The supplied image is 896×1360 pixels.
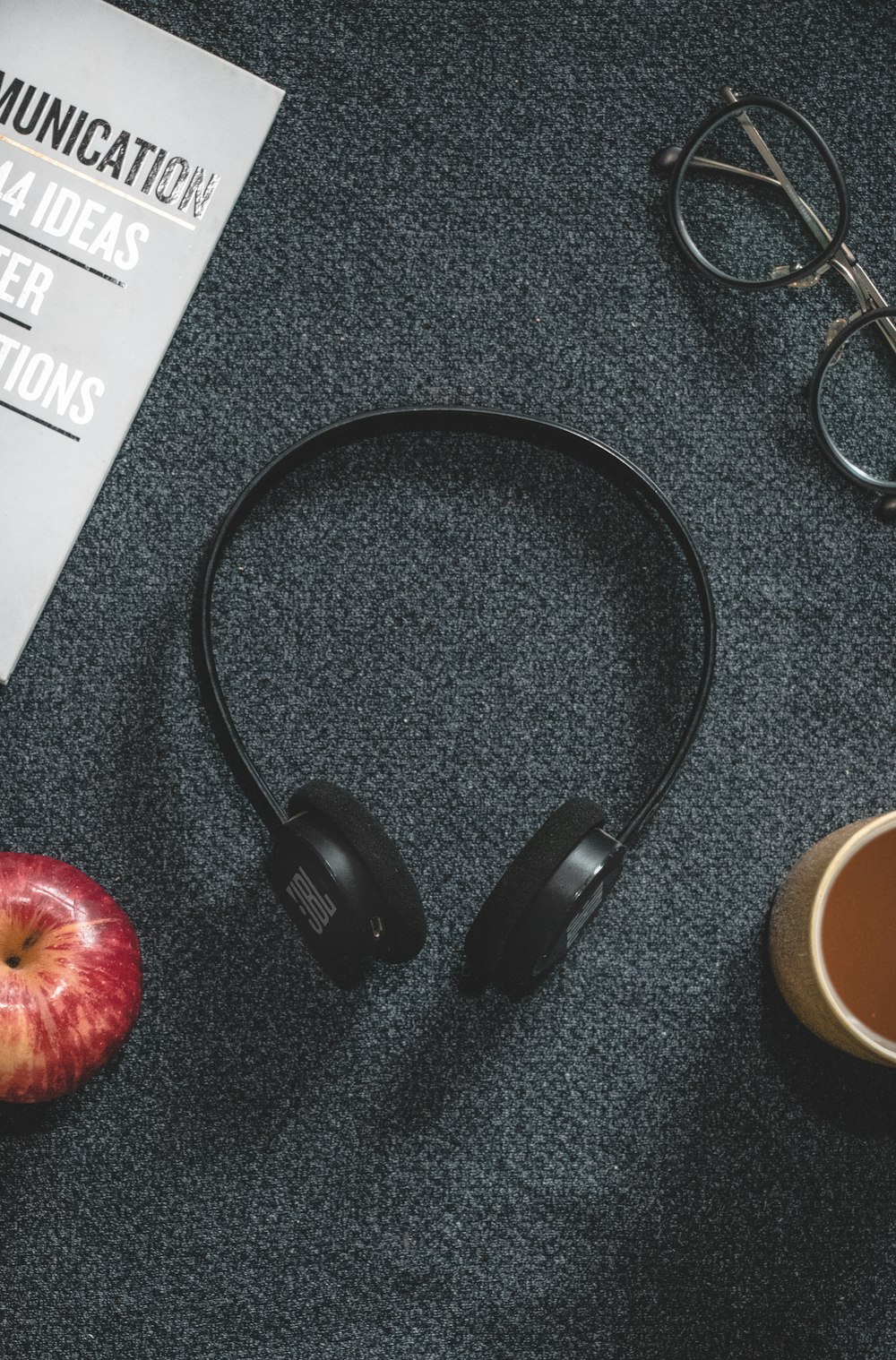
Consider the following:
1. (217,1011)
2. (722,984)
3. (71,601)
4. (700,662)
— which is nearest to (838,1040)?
(722,984)

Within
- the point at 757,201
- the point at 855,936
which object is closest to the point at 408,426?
the point at 757,201

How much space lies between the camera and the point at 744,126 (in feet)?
2.50

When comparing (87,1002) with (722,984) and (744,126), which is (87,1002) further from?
(744,126)

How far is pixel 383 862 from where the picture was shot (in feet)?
1.99

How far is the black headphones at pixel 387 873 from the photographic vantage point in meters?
0.60

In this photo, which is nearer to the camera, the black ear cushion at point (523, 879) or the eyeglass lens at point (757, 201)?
the black ear cushion at point (523, 879)

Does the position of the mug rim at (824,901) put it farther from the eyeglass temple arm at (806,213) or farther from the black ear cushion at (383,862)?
the eyeglass temple arm at (806,213)

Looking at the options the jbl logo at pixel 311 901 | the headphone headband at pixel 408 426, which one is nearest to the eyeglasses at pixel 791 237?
the headphone headband at pixel 408 426

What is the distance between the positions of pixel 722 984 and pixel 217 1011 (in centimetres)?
34

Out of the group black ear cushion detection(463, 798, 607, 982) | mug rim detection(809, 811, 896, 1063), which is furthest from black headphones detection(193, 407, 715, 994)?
mug rim detection(809, 811, 896, 1063)

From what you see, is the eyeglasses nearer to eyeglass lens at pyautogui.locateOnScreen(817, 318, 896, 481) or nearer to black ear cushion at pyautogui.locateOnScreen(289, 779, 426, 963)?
eyeglass lens at pyautogui.locateOnScreen(817, 318, 896, 481)

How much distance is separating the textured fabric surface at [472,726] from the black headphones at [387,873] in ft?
0.23

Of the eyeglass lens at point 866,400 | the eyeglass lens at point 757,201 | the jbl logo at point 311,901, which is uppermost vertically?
the eyeglass lens at point 757,201

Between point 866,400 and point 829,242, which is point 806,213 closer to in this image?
point 829,242
